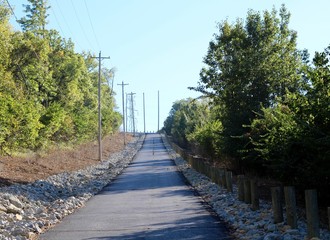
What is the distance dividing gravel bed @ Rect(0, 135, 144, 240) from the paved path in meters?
0.43

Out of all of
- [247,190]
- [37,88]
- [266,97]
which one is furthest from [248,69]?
[37,88]

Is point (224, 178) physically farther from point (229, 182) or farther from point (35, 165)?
point (35, 165)

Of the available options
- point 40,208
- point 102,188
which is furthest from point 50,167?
point 40,208

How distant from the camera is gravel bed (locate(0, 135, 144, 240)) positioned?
1154 centimetres

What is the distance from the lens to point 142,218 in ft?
43.9

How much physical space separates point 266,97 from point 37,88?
63.1 ft

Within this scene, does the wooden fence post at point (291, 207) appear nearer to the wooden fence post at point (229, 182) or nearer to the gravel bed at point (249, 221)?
the gravel bed at point (249, 221)

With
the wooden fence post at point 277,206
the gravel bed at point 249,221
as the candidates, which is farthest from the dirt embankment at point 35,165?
the wooden fence post at point 277,206

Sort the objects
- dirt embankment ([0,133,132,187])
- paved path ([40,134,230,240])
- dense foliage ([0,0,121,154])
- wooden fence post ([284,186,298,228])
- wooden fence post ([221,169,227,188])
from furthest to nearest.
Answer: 1. dense foliage ([0,0,121,154])
2. dirt embankment ([0,133,132,187])
3. wooden fence post ([221,169,227,188])
4. paved path ([40,134,230,240])
5. wooden fence post ([284,186,298,228])

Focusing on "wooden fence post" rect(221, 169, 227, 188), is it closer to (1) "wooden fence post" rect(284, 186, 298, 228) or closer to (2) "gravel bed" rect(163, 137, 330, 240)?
(2) "gravel bed" rect(163, 137, 330, 240)

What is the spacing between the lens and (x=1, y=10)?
3588 cm

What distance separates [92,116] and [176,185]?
36.7m

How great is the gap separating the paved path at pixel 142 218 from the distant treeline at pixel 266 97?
3.15 meters

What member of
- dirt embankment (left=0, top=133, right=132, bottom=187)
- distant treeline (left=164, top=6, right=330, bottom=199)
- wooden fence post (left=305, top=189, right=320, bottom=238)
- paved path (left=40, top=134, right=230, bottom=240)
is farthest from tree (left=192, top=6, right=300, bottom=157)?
wooden fence post (left=305, top=189, right=320, bottom=238)
